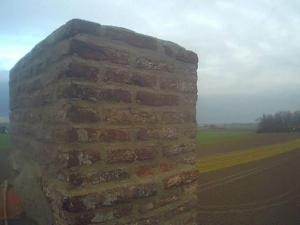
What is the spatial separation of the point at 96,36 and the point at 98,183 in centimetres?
71

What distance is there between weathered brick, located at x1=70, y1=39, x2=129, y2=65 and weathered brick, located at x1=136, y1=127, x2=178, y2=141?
0.38 metres

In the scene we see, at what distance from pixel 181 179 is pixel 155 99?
511 mm

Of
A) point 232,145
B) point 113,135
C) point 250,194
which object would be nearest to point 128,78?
point 113,135

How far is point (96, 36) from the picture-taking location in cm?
164

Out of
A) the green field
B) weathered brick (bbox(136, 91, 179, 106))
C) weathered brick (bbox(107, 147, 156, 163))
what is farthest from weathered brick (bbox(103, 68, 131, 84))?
the green field

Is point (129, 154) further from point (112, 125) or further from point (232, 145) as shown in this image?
point (232, 145)

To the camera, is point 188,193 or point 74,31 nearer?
point 74,31

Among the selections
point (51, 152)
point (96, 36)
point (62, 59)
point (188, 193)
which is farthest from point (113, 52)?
point (188, 193)

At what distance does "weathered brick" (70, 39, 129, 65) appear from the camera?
1.57 metres

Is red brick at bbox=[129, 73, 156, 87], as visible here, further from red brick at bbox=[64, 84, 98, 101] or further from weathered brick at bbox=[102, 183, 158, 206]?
weathered brick at bbox=[102, 183, 158, 206]

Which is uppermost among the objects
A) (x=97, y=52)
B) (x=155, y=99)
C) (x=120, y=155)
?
(x=97, y=52)

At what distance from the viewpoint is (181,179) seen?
2.00m

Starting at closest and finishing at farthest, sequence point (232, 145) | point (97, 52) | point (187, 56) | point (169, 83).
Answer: point (97, 52) < point (169, 83) < point (187, 56) < point (232, 145)

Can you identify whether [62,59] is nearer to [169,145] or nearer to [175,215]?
[169,145]
